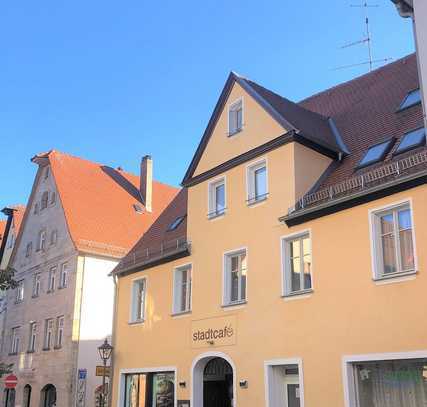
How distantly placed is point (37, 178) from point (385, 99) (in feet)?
76.5

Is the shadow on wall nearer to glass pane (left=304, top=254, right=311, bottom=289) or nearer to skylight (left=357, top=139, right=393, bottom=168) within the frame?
glass pane (left=304, top=254, right=311, bottom=289)

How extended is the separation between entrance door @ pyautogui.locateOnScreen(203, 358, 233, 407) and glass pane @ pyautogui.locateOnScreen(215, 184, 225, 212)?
467 centimetres

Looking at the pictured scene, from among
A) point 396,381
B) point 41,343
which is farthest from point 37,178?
point 396,381

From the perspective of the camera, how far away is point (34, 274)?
1323 inches

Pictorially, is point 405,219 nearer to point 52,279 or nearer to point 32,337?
point 52,279

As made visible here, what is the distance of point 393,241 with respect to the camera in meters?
14.0

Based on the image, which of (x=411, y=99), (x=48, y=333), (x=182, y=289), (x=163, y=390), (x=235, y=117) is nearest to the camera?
(x=411, y=99)

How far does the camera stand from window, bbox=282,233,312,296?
15938mm

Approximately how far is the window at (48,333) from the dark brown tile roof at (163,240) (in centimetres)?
823

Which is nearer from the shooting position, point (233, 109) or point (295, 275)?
point (295, 275)

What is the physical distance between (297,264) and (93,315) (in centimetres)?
1527

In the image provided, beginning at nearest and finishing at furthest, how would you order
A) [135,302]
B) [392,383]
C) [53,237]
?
1. [392,383]
2. [135,302]
3. [53,237]

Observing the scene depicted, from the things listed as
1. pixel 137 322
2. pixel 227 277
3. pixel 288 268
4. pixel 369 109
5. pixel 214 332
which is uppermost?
pixel 369 109

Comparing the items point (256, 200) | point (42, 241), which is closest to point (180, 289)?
point (256, 200)
